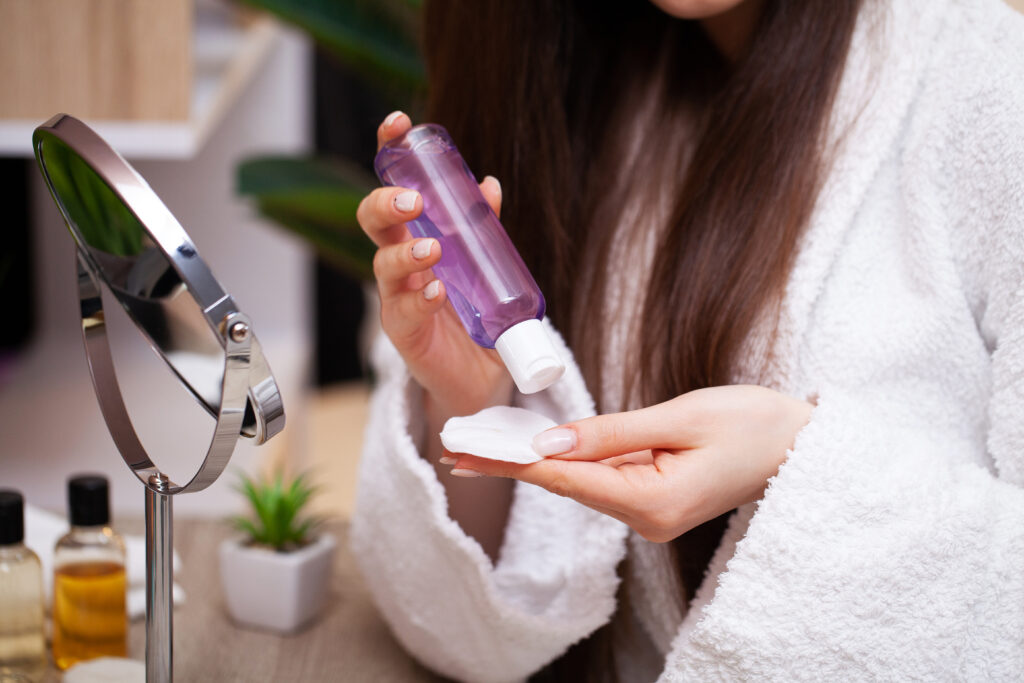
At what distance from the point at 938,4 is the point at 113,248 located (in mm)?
512

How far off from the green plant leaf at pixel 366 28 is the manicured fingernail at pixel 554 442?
92 centimetres

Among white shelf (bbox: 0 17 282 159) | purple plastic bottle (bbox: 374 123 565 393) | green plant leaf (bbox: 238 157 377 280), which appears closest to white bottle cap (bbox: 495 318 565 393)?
purple plastic bottle (bbox: 374 123 565 393)

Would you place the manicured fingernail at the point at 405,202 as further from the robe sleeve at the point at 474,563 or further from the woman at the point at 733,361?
the robe sleeve at the point at 474,563

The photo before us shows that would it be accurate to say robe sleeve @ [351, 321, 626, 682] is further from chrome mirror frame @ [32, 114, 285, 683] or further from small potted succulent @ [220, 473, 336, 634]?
chrome mirror frame @ [32, 114, 285, 683]

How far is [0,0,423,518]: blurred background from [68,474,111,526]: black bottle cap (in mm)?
39

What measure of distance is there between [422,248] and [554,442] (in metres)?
0.12

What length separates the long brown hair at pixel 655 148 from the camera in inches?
22.2

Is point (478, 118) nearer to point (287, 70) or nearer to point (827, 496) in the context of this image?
point (827, 496)

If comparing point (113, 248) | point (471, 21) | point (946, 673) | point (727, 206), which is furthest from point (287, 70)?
point (946, 673)

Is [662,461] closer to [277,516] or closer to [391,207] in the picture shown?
[391,207]

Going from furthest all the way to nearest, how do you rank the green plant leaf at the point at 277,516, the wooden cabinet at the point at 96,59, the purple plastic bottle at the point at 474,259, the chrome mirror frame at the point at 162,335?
the wooden cabinet at the point at 96,59, the green plant leaf at the point at 277,516, the purple plastic bottle at the point at 474,259, the chrome mirror frame at the point at 162,335

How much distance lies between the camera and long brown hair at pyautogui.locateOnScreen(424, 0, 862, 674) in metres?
0.56

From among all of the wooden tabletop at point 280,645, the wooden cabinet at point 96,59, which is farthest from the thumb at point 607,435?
the wooden cabinet at point 96,59

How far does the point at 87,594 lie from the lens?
54 centimetres
